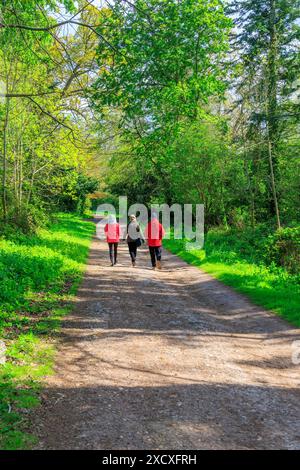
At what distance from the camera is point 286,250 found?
16.0 metres

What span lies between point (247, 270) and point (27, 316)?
861 centimetres

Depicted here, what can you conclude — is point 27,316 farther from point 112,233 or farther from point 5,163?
point 5,163

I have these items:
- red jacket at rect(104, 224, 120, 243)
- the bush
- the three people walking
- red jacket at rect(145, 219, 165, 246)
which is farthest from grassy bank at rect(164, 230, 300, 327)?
red jacket at rect(104, 224, 120, 243)

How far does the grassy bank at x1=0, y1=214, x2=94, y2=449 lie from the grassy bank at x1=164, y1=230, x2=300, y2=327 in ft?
15.6

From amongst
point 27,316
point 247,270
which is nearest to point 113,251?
point 247,270

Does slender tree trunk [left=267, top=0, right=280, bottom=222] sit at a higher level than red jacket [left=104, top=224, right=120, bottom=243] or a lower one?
higher

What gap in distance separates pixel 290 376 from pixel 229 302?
4769 mm

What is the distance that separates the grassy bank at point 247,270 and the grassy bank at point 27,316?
187 inches

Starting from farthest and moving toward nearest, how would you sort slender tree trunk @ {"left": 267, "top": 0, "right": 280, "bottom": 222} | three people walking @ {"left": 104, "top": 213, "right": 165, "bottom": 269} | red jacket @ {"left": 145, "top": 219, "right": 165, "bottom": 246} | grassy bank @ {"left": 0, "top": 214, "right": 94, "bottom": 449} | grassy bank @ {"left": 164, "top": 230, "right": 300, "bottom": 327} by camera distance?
slender tree trunk @ {"left": 267, "top": 0, "right": 280, "bottom": 222}
three people walking @ {"left": 104, "top": 213, "right": 165, "bottom": 269}
red jacket @ {"left": 145, "top": 219, "right": 165, "bottom": 246}
grassy bank @ {"left": 164, "top": 230, "right": 300, "bottom": 327}
grassy bank @ {"left": 0, "top": 214, "right": 94, "bottom": 449}

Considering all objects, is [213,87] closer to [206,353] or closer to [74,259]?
[206,353]

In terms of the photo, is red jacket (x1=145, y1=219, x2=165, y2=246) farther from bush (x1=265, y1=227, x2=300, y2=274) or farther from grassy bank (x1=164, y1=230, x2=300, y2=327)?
bush (x1=265, y1=227, x2=300, y2=274)

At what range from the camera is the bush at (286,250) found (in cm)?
1552

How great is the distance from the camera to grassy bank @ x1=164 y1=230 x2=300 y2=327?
1052cm

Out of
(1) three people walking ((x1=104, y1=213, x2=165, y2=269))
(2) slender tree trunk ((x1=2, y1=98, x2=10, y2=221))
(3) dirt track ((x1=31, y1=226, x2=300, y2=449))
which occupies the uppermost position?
(2) slender tree trunk ((x1=2, y1=98, x2=10, y2=221))
